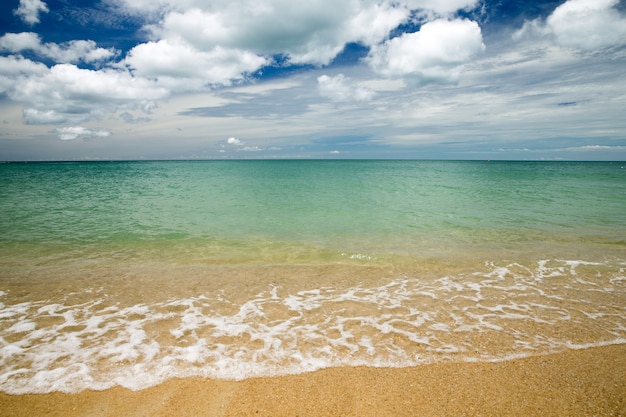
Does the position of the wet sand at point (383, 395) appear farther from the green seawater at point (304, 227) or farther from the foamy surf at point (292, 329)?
the green seawater at point (304, 227)

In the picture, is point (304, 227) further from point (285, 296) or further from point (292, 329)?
point (292, 329)

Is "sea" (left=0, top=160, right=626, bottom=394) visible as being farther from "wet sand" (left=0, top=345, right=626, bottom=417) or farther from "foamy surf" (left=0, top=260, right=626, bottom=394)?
"wet sand" (left=0, top=345, right=626, bottom=417)

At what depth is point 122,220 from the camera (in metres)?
17.6

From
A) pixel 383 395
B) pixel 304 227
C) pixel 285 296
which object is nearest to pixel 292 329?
pixel 285 296

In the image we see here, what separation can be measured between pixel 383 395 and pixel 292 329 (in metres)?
2.46

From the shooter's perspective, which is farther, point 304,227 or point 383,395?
point 304,227

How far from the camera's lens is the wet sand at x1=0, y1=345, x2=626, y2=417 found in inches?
170

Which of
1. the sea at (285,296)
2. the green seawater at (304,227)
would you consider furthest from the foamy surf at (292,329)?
the green seawater at (304,227)

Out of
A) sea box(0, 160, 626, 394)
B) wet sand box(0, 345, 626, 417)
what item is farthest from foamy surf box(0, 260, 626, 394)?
wet sand box(0, 345, 626, 417)

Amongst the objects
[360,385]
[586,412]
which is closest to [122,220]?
[360,385]

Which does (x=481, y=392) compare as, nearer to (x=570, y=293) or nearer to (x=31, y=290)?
(x=570, y=293)

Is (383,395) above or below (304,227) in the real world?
below

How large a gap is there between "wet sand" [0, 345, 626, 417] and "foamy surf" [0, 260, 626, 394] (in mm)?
264

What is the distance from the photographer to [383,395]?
4609 millimetres
